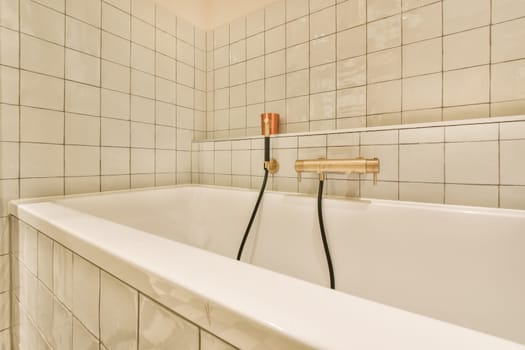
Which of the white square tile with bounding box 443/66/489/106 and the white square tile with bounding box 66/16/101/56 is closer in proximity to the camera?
the white square tile with bounding box 443/66/489/106

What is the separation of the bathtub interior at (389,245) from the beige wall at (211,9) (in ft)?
3.35

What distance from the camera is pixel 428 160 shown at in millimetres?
825

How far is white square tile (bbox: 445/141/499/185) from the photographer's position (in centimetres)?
74

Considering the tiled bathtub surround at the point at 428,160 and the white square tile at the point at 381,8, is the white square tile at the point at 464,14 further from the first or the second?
the tiled bathtub surround at the point at 428,160

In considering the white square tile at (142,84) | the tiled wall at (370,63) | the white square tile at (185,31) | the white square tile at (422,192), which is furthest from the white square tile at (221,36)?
the white square tile at (422,192)

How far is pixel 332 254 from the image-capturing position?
877mm

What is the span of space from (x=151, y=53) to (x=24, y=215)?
0.94 m

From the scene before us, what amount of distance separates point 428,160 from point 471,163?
0.36 feet

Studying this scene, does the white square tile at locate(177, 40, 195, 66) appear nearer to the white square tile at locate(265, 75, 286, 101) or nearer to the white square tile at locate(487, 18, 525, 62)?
the white square tile at locate(265, 75, 286, 101)

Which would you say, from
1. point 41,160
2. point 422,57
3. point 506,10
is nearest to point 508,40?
point 506,10

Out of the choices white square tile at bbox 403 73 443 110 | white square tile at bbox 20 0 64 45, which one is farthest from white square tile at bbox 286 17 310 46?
white square tile at bbox 20 0 64 45

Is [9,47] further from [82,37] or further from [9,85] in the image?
[82,37]

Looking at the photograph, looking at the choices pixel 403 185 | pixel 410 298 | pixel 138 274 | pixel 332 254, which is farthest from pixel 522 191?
pixel 138 274

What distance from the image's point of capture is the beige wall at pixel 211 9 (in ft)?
4.63
